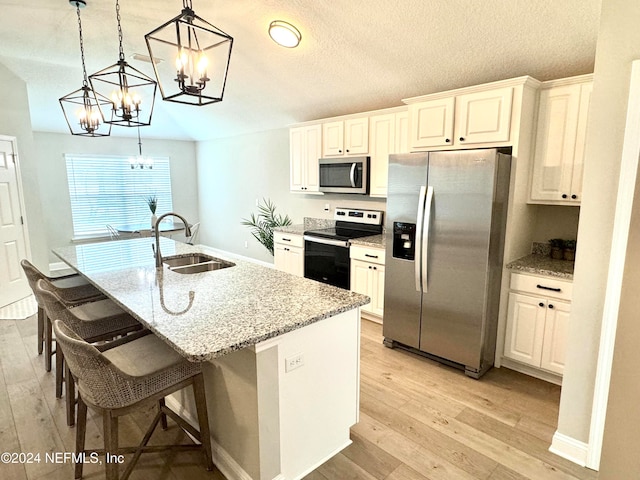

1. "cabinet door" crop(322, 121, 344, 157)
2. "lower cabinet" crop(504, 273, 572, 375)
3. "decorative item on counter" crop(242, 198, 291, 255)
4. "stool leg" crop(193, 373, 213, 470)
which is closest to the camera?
"stool leg" crop(193, 373, 213, 470)

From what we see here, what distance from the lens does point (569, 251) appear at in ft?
9.71

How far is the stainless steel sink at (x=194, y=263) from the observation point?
2.90m

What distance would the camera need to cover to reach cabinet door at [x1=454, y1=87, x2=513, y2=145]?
9.07ft

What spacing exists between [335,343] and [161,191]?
6.68m

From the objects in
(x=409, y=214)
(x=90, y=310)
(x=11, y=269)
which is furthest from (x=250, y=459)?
(x=11, y=269)

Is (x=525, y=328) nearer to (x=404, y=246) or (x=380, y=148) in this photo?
(x=404, y=246)

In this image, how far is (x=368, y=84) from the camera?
378cm

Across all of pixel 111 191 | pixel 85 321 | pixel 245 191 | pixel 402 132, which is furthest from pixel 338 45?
pixel 111 191

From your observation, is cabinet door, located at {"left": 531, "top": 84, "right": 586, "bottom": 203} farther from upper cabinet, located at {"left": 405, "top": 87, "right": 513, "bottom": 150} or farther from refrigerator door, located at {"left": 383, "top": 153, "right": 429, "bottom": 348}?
refrigerator door, located at {"left": 383, "top": 153, "right": 429, "bottom": 348}

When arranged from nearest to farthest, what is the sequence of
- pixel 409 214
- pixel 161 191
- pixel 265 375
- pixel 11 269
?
pixel 265 375 < pixel 409 214 < pixel 11 269 < pixel 161 191

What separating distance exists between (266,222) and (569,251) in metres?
4.36

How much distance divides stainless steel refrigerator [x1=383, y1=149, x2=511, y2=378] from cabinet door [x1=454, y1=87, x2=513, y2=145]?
0.18 m

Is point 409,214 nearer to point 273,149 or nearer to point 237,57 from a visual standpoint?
point 237,57

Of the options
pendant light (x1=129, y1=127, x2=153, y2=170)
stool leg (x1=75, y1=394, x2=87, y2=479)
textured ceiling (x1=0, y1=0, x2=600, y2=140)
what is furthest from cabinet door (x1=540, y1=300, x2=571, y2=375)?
pendant light (x1=129, y1=127, x2=153, y2=170)
